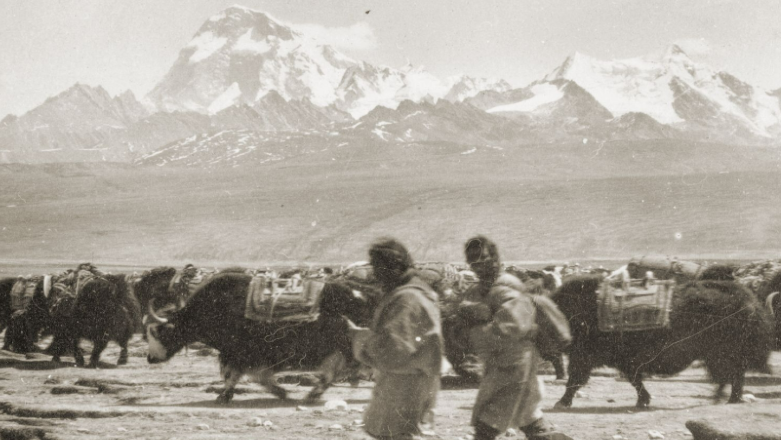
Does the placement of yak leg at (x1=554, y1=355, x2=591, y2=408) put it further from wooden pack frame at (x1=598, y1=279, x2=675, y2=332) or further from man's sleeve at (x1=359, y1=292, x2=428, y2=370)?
man's sleeve at (x1=359, y1=292, x2=428, y2=370)

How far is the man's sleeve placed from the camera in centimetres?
391

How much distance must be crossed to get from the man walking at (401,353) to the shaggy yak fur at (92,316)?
760cm

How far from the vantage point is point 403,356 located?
393cm

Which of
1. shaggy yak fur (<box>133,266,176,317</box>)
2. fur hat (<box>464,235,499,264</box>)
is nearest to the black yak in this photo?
fur hat (<box>464,235,499,264</box>)

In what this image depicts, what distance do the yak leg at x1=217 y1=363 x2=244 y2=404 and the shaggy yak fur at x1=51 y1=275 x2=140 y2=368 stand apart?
3425mm

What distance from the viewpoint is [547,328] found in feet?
15.0

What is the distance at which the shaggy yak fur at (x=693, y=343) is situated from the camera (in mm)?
7316

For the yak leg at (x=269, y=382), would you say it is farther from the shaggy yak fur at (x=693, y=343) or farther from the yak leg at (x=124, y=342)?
the yak leg at (x=124, y=342)

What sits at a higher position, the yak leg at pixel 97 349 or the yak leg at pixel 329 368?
the yak leg at pixel 329 368

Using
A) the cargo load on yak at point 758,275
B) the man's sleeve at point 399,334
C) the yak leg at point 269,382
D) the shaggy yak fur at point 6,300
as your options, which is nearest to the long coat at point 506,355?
the man's sleeve at point 399,334

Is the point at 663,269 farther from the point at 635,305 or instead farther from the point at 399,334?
the point at 399,334

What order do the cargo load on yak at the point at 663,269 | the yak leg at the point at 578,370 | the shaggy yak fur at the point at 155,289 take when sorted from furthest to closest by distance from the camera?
the shaggy yak fur at the point at 155,289 < the cargo load on yak at the point at 663,269 < the yak leg at the point at 578,370

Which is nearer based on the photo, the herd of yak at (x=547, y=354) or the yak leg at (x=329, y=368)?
the herd of yak at (x=547, y=354)

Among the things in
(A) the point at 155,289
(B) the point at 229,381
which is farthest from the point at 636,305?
(A) the point at 155,289
